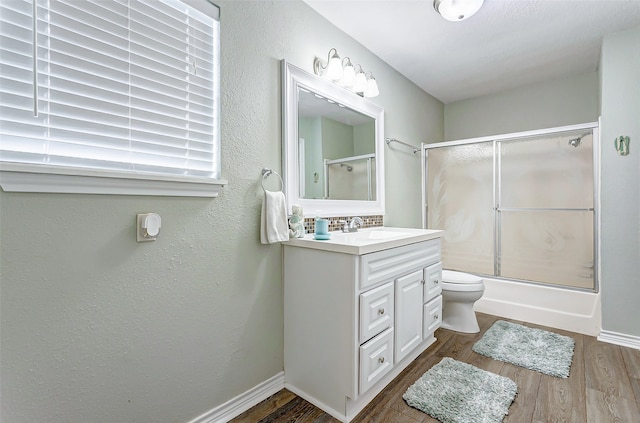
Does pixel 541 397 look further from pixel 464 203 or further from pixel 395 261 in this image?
pixel 464 203

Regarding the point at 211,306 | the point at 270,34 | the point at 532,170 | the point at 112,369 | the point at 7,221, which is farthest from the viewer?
the point at 532,170

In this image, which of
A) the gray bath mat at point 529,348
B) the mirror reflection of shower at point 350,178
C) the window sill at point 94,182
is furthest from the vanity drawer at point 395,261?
the window sill at point 94,182

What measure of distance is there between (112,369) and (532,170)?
3427 mm

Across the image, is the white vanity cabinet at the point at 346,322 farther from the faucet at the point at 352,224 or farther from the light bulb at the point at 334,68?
the light bulb at the point at 334,68

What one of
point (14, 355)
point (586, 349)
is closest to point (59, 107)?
point (14, 355)

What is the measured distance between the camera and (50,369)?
0.97m

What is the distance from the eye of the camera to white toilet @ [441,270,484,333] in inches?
91.2

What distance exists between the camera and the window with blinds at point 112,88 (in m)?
0.94

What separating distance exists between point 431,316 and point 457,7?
1950 mm

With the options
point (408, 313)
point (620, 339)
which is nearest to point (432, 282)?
point (408, 313)

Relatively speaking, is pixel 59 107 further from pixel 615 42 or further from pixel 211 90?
pixel 615 42

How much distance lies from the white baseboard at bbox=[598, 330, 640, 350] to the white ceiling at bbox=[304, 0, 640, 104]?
2.18 metres

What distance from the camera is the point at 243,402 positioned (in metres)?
1.50

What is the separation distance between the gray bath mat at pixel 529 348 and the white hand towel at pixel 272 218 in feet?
5.26
